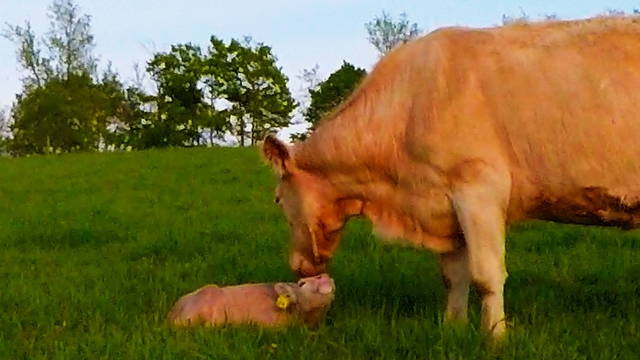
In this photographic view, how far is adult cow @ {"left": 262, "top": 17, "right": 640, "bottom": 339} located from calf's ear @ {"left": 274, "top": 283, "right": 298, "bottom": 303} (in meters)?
0.80

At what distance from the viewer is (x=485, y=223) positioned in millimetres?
6199

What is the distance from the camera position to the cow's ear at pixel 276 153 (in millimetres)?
7223

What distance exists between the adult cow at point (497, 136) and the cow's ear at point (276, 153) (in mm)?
522

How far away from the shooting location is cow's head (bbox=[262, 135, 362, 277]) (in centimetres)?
733

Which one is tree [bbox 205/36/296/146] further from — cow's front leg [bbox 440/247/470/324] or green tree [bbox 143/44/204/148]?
cow's front leg [bbox 440/247/470/324]

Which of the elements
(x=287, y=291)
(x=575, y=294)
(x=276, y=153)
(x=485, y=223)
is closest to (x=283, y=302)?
(x=287, y=291)

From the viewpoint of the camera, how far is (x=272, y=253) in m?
11.0

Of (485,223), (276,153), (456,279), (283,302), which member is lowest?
(283,302)

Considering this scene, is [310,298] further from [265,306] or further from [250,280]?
[250,280]

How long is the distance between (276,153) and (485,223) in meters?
1.91

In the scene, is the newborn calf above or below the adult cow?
below

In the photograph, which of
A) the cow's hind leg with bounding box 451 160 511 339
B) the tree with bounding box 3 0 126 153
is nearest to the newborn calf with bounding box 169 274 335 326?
the cow's hind leg with bounding box 451 160 511 339

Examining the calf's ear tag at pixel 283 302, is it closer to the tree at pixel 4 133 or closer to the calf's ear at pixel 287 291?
the calf's ear at pixel 287 291

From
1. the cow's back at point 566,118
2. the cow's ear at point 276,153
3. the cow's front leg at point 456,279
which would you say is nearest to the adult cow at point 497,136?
the cow's back at point 566,118
